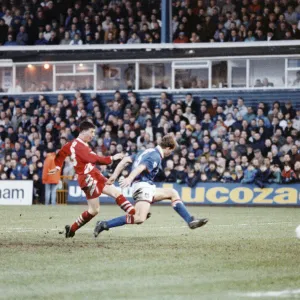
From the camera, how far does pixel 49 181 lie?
29.5 meters

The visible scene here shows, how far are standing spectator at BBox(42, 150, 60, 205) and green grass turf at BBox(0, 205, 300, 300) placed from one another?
460 inches

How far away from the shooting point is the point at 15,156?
3131 centimetres

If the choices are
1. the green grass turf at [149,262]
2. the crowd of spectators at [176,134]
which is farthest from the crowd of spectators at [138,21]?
the green grass turf at [149,262]

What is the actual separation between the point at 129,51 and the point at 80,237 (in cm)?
2161

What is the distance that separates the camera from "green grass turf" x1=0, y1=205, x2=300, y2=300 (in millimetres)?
8523

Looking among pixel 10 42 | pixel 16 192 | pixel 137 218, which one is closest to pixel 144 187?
pixel 137 218

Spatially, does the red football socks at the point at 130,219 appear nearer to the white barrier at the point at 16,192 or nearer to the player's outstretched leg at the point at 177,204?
the player's outstretched leg at the point at 177,204

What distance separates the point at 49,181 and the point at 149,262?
19.0 meters

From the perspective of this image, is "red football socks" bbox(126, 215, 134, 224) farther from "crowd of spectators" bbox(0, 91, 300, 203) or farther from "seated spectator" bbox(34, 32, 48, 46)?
"seated spectator" bbox(34, 32, 48, 46)

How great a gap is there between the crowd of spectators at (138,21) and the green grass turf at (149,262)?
16436mm

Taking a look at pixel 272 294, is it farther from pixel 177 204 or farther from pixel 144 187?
pixel 177 204

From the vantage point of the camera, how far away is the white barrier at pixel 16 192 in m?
29.7

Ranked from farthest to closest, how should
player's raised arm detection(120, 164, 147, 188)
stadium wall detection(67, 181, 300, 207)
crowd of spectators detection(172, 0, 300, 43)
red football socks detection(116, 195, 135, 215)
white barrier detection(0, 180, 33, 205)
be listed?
crowd of spectators detection(172, 0, 300, 43), white barrier detection(0, 180, 33, 205), stadium wall detection(67, 181, 300, 207), red football socks detection(116, 195, 135, 215), player's raised arm detection(120, 164, 147, 188)

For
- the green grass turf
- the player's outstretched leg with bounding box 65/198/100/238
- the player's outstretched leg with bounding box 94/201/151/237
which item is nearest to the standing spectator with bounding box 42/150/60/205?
the green grass turf
